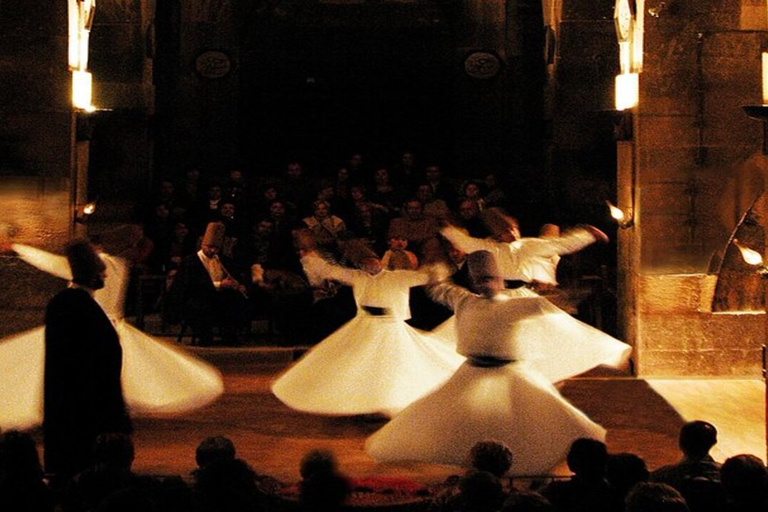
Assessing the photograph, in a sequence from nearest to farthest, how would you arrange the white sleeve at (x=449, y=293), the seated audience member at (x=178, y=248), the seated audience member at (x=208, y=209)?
the white sleeve at (x=449, y=293), the seated audience member at (x=178, y=248), the seated audience member at (x=208, y=209)

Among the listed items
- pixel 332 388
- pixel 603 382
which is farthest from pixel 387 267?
pixel 603 382

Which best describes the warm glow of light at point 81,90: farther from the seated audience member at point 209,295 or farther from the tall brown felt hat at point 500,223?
the tall brown felt hat at point 500,223

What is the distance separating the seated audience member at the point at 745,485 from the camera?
17.8ft

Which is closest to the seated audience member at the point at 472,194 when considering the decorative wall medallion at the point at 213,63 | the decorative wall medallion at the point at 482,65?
the decorative wall medallion at the point at 482,65

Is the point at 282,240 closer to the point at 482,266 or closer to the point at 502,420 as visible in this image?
the point at 482,266

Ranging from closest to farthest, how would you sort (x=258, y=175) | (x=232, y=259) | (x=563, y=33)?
(x=232, y=259)
(x=563, y=33)
(x=258, y=175)

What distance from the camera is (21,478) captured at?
5.63 meters

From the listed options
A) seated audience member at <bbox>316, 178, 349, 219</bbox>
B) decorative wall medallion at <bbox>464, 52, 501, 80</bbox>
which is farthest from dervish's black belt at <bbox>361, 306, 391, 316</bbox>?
decorative wall medallion at <bbox>464, 52, 501, 80</bbox>

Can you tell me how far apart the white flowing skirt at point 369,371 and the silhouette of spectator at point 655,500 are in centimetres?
550

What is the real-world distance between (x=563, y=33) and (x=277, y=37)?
6.44 metres

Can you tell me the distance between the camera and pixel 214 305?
14.5 meters

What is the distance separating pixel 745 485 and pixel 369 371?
5286 mm

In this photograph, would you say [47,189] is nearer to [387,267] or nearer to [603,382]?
[387,267]

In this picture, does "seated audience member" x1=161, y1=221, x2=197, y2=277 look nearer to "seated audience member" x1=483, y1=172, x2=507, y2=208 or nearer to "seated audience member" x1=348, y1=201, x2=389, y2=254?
"seated audience member" x1=348, y1=201, x2=389, y2=254
